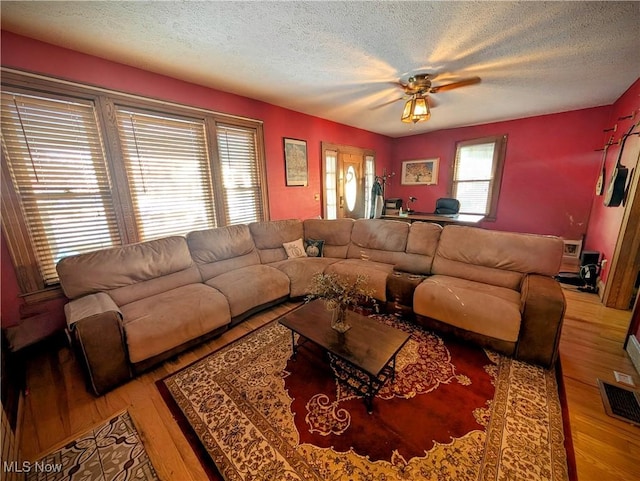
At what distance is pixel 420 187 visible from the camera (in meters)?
5.83

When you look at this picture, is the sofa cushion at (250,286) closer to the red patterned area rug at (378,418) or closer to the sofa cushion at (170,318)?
the sofa cushion at (170,318)

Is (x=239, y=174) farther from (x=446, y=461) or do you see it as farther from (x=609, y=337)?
(x=609, y=337)

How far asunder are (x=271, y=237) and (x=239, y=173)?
1017 mm

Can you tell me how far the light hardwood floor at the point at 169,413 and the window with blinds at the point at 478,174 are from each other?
3169 millimetres

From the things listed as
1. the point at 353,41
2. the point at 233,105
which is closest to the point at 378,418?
the point at 353,41

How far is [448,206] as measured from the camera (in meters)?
4.66

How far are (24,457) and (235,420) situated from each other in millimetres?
1082

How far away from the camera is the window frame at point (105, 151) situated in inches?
72.1

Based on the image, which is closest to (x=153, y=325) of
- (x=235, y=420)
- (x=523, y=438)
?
(x=235, y=420)

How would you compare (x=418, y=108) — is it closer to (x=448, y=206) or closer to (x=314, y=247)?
(x=314, y=247)

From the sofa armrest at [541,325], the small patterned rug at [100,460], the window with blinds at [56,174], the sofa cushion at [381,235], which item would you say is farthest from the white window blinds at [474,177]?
the small patterned rug at [100,460]

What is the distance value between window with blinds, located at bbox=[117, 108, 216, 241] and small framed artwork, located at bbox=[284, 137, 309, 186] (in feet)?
4.05

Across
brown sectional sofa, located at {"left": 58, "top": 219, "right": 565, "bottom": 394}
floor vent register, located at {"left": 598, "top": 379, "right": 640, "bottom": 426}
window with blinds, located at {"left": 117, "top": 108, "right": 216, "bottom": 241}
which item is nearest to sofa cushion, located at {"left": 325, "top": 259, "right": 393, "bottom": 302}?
brown sectional sofa, located at {"left": 58, "top": 219, "right": 565, "bottom": 394}

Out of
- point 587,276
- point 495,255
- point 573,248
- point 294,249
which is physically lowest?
point 587,276
